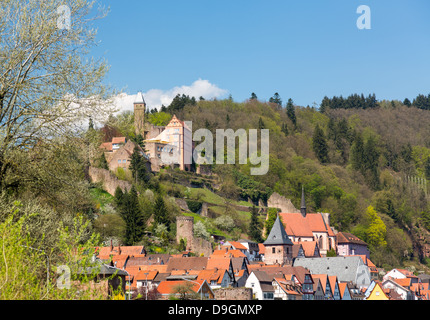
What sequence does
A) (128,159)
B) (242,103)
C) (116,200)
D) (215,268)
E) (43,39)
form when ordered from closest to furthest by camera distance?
(43,39), (215,268), (116,200), (128,159), (242,103)

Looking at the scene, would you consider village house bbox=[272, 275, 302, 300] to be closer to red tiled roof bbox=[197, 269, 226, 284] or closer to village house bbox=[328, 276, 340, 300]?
village house bbox=[328, 276, 340, 300]

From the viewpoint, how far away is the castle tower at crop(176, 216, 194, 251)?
60.4 metres

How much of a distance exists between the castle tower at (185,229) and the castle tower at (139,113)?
92.3 feet

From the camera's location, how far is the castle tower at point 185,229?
6041cm

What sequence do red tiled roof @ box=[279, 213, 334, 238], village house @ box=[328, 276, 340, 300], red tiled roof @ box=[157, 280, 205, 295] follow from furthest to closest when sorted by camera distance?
1. red tiled roof @ box=[279, 213, 334, 238]
2. village house @ box=[328, 276, 340, 300]
3. red tiled roof @ box=[157, 280, 205, 295]

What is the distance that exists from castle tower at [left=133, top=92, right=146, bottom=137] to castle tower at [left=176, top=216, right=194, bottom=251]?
28.1 meters

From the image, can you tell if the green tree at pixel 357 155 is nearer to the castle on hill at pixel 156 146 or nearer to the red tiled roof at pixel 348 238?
the red tiled roof at pixel 348 238

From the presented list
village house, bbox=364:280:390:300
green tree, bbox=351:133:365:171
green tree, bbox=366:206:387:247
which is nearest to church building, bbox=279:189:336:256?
green tree, bbox=366:206:387:247

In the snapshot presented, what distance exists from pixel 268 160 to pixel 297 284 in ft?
128

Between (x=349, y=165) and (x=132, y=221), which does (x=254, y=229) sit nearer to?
(x=132, y=221)

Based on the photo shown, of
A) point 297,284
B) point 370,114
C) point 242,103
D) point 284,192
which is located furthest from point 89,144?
point 370,114

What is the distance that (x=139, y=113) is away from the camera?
89.7m
